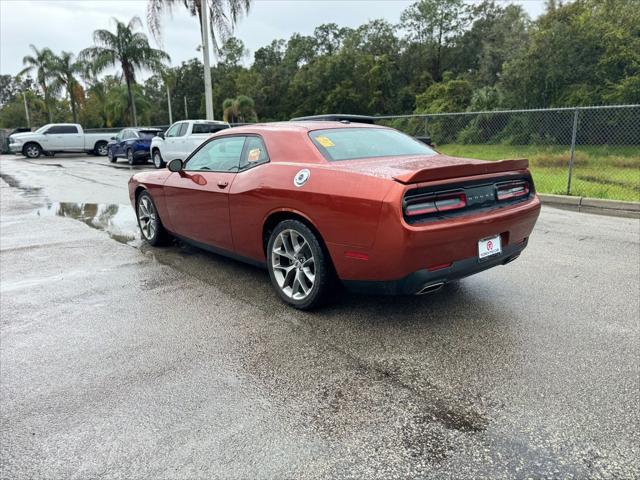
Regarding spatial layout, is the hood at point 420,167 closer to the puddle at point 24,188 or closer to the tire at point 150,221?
the tire at point 150,221

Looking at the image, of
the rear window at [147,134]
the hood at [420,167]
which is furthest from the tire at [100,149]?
the hood at [420,167]

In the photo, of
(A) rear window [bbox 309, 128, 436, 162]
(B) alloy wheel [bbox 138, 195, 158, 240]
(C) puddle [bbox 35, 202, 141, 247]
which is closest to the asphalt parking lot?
(B) alloy wheel [bbox 138, 195, 158, 240]

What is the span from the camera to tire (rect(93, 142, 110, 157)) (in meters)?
27.1

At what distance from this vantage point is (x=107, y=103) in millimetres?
51656

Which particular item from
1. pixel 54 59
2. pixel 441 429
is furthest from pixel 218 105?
pixel 441 429

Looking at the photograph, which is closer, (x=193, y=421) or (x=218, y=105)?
(x=193, y=421)

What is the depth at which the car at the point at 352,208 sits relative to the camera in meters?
3.19

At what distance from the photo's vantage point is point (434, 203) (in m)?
3.28

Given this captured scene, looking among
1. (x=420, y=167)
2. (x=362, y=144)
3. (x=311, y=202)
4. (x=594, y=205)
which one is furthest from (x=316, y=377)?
(x=594, y=205)

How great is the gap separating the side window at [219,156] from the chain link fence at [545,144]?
793 centimetres

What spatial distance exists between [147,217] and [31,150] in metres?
24.4

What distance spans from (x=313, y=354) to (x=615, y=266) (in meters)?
3.74

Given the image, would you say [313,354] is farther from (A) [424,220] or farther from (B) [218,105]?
(B) [218,105]

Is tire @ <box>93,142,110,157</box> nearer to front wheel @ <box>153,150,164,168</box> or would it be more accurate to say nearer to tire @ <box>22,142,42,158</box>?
tire @ <box>22,142,42,158</box>
